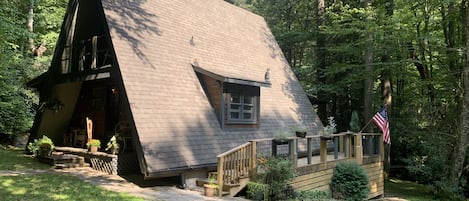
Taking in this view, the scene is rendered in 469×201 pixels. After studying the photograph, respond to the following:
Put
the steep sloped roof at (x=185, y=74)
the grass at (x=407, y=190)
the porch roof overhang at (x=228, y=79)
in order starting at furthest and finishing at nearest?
the grass at (x=407, y=190), the porch roof overhang at (x=228, y=79), the steep sloped roof at (x=185, y=74)

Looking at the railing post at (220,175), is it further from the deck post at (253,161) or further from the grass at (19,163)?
the grass at (19,163)

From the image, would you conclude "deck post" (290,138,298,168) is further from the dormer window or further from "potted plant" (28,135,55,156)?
"potted plant" (28,135,55,156)

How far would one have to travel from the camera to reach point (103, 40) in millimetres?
11133

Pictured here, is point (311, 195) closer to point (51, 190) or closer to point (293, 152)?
point (293, 152)

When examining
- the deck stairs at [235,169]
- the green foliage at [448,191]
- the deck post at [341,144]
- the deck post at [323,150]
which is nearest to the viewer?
the deck stairs at [235,169]

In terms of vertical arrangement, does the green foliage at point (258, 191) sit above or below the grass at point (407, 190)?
above

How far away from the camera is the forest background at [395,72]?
1257cm

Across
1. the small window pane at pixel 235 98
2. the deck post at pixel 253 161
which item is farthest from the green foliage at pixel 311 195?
the small window pane at pixel 235 98

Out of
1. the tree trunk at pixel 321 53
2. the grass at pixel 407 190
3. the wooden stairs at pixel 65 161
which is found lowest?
the grass at pixel 407 190

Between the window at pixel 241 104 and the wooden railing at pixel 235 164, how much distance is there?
2.45m

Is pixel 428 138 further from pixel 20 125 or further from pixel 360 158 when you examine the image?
pixel 20 125

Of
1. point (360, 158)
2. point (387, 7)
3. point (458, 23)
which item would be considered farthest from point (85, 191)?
point (458, 23)

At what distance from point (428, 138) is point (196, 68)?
950 cm

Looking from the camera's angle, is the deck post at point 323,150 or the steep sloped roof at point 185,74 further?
Result: the deck post at point 323,150
